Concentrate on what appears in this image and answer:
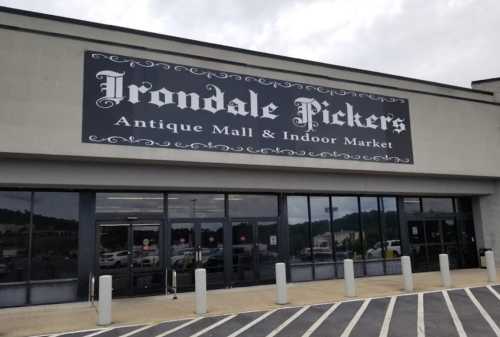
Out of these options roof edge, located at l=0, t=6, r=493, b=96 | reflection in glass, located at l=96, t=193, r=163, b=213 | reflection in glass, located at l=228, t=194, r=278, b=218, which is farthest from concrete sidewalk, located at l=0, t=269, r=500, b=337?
roof edge, located at l=0, t=6, r=493, b=96

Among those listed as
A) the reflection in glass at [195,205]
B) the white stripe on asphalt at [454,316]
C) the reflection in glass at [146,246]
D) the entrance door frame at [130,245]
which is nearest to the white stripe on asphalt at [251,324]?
the white stripe on asphalt at [454,316]

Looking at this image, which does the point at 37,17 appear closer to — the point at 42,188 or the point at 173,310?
the point at 42,188

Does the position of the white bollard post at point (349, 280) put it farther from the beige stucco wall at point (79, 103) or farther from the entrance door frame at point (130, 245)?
the entrance door frame at point (130, 245)

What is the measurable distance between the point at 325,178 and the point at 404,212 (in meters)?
4.54

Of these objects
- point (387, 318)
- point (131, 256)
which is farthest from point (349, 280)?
point (131, 256)

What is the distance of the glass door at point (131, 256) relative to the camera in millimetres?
13250

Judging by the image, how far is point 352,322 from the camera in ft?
30.9

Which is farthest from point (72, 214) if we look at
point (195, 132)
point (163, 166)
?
point (195, 132)

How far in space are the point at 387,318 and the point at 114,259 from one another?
7.88 metres

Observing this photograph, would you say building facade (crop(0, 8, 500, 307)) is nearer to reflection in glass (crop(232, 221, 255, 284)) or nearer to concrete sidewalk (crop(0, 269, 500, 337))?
reflection in glass (crop(232, 221, 255, 284))

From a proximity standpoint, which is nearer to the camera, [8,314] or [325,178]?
[8,314]

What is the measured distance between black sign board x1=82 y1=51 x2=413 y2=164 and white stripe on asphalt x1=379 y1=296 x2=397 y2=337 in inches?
217

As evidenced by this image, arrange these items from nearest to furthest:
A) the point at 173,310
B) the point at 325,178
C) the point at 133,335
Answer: the point at 133,335 → the point at 173,310 → the point at 325,178

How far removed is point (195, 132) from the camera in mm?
13594
